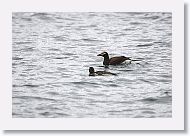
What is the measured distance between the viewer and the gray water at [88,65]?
13.2m

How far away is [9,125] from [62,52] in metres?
0.95

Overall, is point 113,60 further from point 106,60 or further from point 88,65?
point 88,65

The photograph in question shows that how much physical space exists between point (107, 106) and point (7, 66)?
1108 mm

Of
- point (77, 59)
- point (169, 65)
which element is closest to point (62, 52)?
point (77, 59)

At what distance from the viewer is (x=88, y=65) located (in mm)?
13406

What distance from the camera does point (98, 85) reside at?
13328 mm

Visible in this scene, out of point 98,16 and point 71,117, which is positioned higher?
point 98,16

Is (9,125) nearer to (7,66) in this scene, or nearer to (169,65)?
(7,66)

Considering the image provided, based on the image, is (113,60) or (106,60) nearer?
(106,60)

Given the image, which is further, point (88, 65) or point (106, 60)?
point (88, 65)

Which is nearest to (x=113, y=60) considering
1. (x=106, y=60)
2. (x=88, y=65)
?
(x=106, y=60)

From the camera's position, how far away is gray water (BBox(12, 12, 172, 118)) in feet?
43.4
